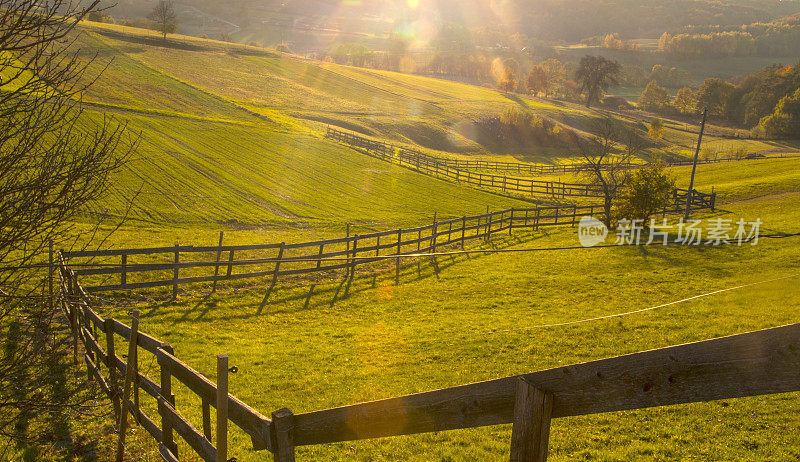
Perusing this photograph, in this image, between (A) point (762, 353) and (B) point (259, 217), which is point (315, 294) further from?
(A) point (762, 353)

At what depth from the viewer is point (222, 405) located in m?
4.44

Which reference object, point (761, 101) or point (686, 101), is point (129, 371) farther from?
point (686, 101)

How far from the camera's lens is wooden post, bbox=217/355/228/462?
428 cm

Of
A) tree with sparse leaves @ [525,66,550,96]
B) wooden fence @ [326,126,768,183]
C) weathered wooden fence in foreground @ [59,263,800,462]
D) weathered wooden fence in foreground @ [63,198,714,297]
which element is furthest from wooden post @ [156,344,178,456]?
tree with sparse leaves @ [525,66,550,96]

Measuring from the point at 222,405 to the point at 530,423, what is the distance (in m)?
2.95

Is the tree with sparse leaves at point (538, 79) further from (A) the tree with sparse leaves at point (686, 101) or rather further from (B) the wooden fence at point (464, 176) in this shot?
(B) the wooden fence at point (464, 176)

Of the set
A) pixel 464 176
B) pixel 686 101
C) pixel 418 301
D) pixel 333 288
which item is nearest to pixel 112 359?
pixel 418 301

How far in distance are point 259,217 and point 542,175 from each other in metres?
45.7

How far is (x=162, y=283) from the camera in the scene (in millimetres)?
15531

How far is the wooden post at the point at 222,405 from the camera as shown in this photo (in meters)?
4.28

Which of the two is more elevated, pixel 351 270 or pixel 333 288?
pixel 351 270

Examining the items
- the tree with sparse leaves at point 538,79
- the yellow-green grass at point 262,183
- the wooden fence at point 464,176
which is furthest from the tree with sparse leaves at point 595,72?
the yellow-green grass at point 262,183

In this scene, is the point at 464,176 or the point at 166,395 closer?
the point at 166,395

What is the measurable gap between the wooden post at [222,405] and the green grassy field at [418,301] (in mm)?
2851
